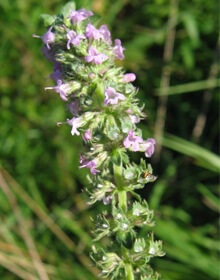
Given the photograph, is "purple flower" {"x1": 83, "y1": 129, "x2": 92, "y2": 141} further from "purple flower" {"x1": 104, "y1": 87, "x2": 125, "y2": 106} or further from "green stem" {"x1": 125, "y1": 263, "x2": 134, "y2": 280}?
"green stem" {"x1": 125, "y1": 263, "x2": 134, "y2": 280}

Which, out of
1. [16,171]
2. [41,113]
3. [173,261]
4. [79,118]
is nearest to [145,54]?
[41,113]

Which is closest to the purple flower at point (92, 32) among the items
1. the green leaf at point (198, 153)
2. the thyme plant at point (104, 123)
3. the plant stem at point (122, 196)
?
the thyme plant at point (104, 123)

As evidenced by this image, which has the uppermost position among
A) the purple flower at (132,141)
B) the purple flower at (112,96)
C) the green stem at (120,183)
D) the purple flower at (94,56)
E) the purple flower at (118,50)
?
the purple flower at (118,50)

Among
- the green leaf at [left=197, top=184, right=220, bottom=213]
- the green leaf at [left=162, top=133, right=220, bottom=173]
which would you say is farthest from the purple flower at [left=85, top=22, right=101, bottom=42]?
the green leaf at [left=197, top=184, right=220, bottom=213]

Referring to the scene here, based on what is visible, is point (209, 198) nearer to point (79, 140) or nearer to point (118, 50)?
point (79, 140)

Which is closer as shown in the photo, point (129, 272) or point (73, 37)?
point (73, 37)

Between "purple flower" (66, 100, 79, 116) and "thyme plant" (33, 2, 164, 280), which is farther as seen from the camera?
Result: "purple flower" (66, 100, 79, 116)

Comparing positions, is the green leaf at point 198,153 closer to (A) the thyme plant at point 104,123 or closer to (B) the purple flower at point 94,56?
(A) the thyme plant at point 104,123

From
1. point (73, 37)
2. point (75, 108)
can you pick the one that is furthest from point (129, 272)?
point (73, 37)
